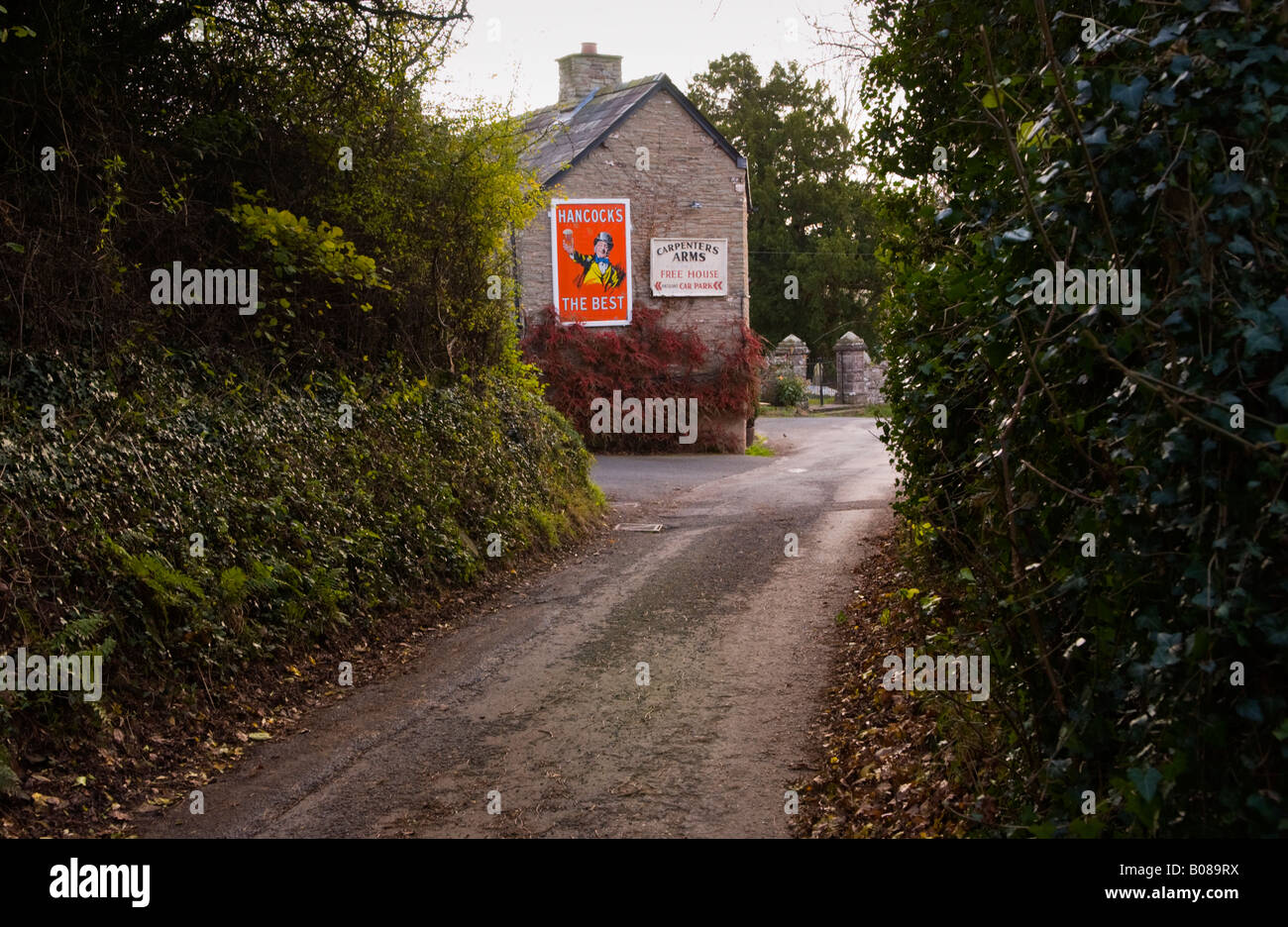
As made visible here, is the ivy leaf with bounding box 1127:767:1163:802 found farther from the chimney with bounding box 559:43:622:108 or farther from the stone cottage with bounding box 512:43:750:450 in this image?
the chimney with bounding box 559:43:622:108

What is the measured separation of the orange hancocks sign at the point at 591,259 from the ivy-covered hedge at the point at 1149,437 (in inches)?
972

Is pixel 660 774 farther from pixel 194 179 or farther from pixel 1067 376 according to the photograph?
pixel 194 179

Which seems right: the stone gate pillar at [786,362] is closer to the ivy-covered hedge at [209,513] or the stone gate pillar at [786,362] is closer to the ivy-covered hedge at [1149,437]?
the ivy-covered hedge at [209,513]

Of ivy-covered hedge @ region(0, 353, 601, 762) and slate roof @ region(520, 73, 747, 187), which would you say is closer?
ivy-covered hedge @ region(0, 353, 601, 762)

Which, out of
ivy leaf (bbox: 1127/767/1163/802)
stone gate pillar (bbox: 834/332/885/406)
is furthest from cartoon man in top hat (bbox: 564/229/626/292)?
ivy leaf (bbox: 1127/767/1163/802)

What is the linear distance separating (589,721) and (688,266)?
23.6m

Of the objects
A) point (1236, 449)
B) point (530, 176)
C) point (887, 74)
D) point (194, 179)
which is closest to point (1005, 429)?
point (1236, 449)

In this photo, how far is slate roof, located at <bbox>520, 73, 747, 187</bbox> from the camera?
2823 cm

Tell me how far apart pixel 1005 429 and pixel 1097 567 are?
2.19 feet

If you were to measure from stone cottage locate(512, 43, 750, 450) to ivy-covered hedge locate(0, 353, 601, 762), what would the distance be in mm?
16285

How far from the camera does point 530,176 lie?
15.3m

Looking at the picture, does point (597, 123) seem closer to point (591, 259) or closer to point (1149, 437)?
point (591, 259)

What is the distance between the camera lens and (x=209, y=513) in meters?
8.34

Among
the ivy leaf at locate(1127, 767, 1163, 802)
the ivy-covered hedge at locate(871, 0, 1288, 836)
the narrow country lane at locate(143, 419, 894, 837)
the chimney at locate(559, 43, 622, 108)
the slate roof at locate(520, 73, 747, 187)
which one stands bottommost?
the narrow country lane at locate(143, 419, 894, 837)
